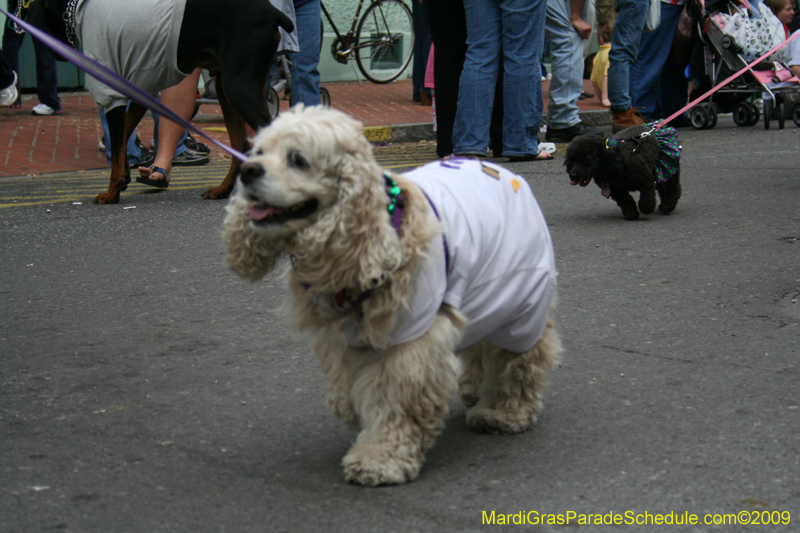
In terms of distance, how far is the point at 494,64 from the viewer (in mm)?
7020

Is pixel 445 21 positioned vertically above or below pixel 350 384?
above

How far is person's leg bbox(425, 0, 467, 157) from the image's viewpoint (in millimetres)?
7203

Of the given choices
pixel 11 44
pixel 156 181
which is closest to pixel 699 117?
pixel 156 181

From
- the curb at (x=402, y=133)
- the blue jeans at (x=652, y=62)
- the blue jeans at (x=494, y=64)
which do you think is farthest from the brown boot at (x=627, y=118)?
the blue jeans at (x=494, y=64)

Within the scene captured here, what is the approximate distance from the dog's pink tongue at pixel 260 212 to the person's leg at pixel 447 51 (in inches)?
212

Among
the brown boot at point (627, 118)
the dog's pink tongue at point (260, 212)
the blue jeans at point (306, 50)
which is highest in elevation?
the dog's pink tongue at point (260, 212)

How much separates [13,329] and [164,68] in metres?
2.67

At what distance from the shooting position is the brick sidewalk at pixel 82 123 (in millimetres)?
8234

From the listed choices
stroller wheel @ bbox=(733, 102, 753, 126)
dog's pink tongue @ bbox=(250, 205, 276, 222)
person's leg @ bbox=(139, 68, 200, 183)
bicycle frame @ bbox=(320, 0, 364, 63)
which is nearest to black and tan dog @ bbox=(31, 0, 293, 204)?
person's leg @ bbox=(139, 68, 200, 183)

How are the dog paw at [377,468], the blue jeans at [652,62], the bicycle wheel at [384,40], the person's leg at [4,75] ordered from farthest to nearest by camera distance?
1. the bicycle wheel at [384,40]
2. the blue jeans at [652,62]
3. the person's leg at [4,75]
4. the dog paw at [377,468]

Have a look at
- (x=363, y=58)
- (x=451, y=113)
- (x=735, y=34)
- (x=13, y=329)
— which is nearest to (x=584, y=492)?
(x=13, y=329)

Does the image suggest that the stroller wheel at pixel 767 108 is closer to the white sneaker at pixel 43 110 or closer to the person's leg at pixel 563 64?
the person's leg at pixel 563 64

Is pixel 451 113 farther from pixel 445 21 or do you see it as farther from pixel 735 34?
pixel 735 34

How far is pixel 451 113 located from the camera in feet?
24.5
